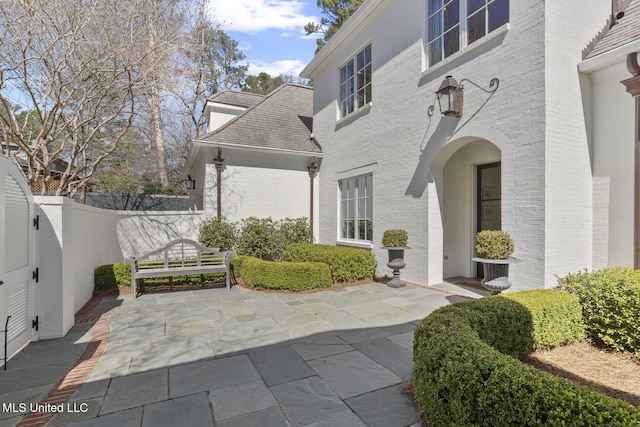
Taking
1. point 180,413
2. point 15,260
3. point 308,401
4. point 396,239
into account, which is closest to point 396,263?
point 396,239

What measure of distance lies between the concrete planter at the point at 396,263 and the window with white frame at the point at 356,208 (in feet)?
5.31

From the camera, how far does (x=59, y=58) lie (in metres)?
6.47

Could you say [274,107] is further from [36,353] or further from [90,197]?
[36,353]

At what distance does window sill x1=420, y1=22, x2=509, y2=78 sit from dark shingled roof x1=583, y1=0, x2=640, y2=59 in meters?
1.34

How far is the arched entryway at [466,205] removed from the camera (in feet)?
23.3

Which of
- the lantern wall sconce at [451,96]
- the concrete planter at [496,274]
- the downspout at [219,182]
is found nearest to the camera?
the concrete planter at [496,274]

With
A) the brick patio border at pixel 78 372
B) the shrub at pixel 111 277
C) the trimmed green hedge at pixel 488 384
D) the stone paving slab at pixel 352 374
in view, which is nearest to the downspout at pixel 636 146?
the trimmed green hedge at pixel 488 384

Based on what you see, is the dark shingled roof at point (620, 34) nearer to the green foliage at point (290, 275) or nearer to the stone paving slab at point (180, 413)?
the green foliage at point (290, 275)

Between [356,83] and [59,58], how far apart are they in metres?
7.10

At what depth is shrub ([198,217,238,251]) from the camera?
8.73 meters

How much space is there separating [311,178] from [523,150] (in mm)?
6877

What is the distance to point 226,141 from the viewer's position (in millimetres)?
9367

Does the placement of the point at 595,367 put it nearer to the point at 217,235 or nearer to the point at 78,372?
the point at 78,372

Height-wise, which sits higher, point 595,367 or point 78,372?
point 595,367
